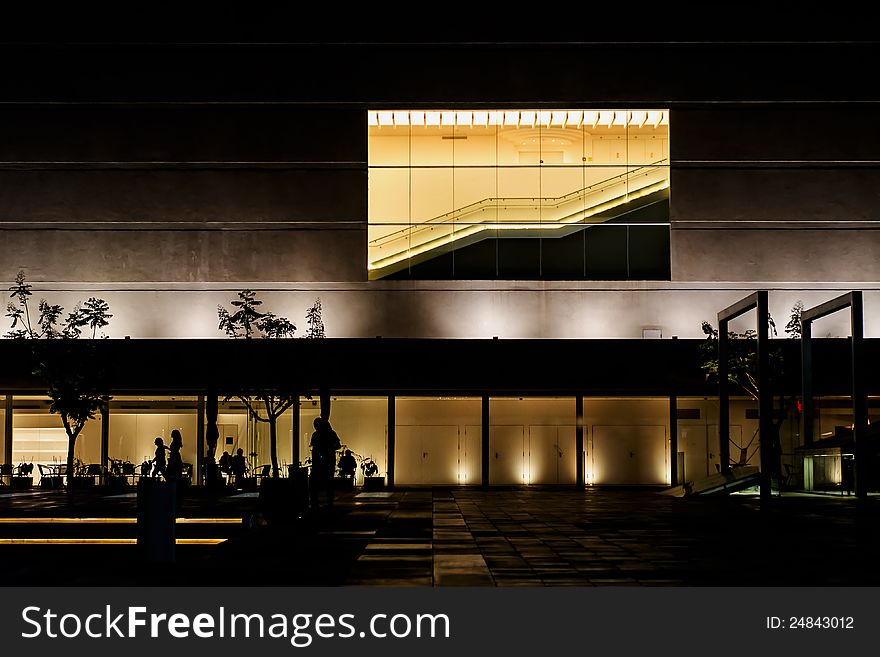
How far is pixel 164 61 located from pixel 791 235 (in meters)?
22.0

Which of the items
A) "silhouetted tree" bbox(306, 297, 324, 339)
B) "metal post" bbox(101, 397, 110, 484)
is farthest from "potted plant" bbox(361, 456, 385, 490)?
"metal post" bbox(101, 397, 110, 484)

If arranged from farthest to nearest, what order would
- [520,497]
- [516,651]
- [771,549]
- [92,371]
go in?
[92,371], [520,497], [771,549], [516,651]

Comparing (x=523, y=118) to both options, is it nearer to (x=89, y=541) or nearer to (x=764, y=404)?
(x=764, y=404)

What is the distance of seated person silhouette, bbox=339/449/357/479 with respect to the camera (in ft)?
123

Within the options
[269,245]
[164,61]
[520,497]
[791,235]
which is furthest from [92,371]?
[791,235]

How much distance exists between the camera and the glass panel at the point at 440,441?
128ft

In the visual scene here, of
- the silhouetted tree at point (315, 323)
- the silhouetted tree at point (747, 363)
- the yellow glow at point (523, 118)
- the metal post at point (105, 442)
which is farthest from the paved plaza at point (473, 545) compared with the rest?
the yellow glow at point (523, 118)

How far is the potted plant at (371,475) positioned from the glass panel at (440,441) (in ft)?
2.36

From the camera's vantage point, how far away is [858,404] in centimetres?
2514

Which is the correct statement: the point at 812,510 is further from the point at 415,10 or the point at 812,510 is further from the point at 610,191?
the point at 415,10

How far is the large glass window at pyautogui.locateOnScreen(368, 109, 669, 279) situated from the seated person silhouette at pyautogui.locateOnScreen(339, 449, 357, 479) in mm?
6431

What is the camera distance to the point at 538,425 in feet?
129

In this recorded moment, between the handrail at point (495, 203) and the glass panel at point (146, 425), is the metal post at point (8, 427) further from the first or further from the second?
the handrail at point (495, 203)

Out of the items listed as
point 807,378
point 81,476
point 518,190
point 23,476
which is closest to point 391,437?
point 518,190
